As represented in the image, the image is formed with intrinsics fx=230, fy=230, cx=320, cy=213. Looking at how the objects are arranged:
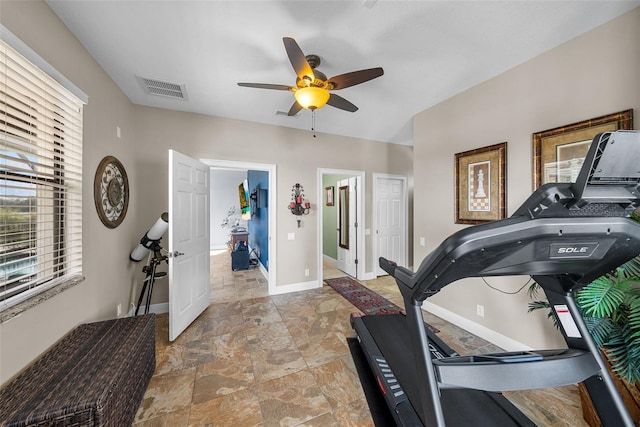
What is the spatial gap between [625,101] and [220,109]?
389 centimetres

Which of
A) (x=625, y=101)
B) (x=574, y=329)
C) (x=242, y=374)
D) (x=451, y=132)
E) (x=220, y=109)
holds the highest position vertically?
(x=220, y=109)

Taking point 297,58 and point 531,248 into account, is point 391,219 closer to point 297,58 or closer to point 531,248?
point 297,58

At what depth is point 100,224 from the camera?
2178 millimetres

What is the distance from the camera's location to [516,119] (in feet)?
7.29

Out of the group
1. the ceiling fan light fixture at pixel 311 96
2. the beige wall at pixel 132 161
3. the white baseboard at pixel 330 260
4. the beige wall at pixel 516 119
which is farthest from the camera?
the white baseboard at pixel 330 260

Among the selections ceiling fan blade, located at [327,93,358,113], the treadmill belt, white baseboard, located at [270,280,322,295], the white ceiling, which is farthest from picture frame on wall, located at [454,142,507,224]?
white baseboard, located at [270,280,322,295]

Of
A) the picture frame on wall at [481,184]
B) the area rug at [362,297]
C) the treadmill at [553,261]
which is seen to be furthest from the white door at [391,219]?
the treadmill at [553,261]

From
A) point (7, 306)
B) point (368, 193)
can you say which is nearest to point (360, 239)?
point (368, 193)

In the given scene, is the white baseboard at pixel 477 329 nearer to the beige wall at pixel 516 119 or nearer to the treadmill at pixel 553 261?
the beige wall at pixel 516 119

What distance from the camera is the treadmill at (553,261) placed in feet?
1.92

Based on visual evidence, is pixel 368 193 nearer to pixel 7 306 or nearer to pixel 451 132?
pixel 451 132

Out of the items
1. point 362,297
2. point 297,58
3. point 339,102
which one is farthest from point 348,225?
point 297,58

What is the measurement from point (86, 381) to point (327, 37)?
9.12 ft

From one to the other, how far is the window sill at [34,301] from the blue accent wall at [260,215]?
9.31ft
